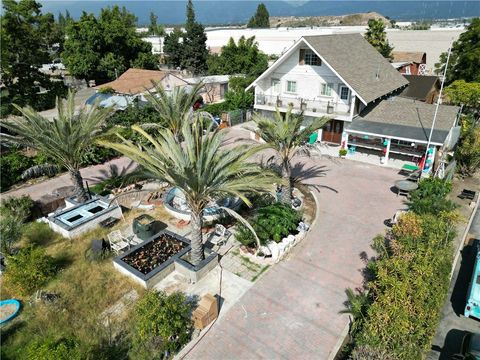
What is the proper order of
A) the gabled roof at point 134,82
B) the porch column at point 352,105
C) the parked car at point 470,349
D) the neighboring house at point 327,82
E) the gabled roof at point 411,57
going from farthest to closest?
the gabled roof at point 411,57 → the gabled roof at point 134,82 → the neighboring house at point 327,82 → the porch column at point 352,105 → the parked car at point 470,349

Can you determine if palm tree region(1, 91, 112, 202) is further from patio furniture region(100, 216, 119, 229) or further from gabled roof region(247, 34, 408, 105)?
gabled roof region(247, 34, 408, 105)

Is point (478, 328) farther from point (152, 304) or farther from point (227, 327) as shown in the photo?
point (152, 304)

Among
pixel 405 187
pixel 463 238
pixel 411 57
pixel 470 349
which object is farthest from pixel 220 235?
pixel 411 57

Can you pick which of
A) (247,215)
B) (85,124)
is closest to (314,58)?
(247,215)

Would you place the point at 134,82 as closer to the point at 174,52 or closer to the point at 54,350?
the point at 54,350

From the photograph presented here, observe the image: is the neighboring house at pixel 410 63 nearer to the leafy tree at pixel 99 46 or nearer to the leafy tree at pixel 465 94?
the leafy tree at pixel 465 94

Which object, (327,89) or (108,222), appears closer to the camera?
(108,222)

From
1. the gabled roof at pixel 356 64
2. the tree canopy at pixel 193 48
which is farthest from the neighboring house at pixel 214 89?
the tree canopy at pixel 193 48
